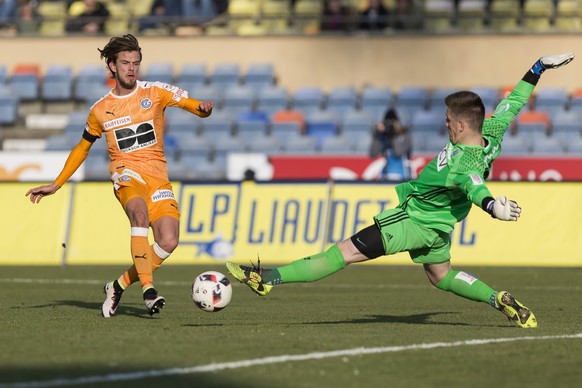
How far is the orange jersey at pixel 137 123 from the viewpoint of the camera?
9.90m

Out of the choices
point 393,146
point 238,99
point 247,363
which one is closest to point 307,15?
point 238,99

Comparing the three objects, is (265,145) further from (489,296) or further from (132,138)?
(489,296)

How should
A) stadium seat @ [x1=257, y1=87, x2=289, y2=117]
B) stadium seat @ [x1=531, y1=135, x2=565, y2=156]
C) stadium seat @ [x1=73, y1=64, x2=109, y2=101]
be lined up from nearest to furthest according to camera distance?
stadium seat @ [x1=531, y1=135, x2=565, y2=156] < stadium seat @ [x1=257, y1=87, x2=289, y2=117] < stadium seat @ [x1=73, y1=64, x2=109, y2=101]

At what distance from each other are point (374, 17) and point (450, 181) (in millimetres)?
18036

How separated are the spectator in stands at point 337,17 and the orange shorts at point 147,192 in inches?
672

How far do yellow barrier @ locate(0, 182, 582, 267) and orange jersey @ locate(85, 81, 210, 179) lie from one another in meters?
7.42

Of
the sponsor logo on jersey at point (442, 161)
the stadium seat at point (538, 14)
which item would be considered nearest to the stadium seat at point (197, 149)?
the stadium seat at point (538, 14)

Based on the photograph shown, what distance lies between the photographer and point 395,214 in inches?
353

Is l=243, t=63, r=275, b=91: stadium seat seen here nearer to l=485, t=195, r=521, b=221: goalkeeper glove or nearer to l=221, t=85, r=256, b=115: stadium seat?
l=221, t=85, r=256, b=115: stadium seat

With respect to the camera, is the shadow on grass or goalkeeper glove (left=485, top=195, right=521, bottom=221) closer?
goalkeeper glove (left=485, top=195, right=521, bottom=221)

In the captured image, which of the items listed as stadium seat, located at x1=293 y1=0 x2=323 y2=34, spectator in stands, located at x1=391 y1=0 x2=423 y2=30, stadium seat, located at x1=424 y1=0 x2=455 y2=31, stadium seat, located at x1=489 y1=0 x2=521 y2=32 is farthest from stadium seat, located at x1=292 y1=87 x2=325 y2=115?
A: stadium seat, located at x1=489 y1=0 x2=521 y2=32

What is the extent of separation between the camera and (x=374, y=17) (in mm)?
26281

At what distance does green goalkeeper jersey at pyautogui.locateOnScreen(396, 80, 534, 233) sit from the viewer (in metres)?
8.62

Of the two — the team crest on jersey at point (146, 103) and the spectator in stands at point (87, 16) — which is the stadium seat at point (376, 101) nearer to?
the spectator in stands at point (87, 16)
